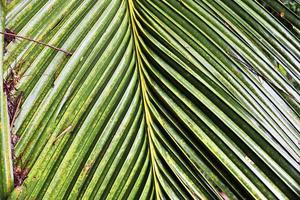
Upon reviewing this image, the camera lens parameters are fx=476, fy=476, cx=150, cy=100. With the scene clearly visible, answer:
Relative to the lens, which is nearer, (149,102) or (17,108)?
(17,108)

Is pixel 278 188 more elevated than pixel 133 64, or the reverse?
pixel 133 64

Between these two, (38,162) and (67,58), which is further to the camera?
(67,58)

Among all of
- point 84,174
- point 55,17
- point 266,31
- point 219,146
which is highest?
point 266,31

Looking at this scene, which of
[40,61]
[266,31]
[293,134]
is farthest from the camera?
[266,31]

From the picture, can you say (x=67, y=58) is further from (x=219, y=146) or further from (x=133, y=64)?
(x=219, y=146)

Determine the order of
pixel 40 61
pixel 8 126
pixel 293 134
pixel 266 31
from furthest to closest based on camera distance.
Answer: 1. pixel 266 31
2. pixel 293 134
3. pixel 40 61
4. pixel 8 126

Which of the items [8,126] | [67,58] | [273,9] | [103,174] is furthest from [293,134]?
[8,126]
